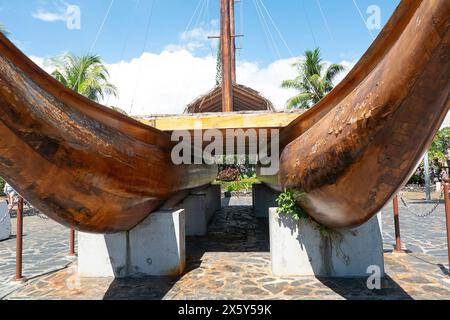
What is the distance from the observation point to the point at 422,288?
3863 millimetres

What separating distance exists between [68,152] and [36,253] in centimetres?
520

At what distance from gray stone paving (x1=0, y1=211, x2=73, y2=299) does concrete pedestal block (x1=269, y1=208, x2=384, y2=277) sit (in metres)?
3.86

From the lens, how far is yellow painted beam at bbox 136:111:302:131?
441 centimetres

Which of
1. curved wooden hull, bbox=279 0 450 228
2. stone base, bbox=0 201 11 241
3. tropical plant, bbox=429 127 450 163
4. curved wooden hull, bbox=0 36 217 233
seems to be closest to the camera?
curved wooden hull, bbox=279 0 450 228

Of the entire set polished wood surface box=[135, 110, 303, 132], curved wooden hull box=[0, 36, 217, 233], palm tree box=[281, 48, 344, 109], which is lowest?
curved wooden hull box=[0, 36, 217, 233]

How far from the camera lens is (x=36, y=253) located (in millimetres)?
6527

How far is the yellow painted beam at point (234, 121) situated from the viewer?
14.5ft

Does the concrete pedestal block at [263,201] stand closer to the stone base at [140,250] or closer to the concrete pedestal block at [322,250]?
the concrete pedestal block at [322,250]

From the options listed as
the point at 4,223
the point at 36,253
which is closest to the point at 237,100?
the point at 36,253

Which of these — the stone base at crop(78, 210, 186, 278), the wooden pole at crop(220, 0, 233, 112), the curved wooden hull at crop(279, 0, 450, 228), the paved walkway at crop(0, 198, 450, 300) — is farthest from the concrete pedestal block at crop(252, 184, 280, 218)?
the curved wooden hull at crop(279, 0, 450, 228)

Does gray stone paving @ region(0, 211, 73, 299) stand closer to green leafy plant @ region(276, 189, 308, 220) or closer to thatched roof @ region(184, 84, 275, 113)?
green leafy plant @ region(276, 189, 308, 220)
